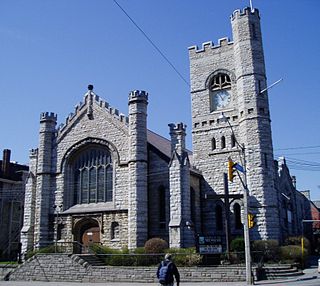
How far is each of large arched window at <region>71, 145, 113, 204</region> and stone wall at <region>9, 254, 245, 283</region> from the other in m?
6.94

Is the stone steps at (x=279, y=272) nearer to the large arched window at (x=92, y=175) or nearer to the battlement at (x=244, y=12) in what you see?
the large arched window at (x=92, y=175)

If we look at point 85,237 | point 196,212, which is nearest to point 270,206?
point 196,212

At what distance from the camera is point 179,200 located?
28016 millimetres

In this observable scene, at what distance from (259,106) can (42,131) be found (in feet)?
58.0

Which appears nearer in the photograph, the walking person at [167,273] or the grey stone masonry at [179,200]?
the walking person at [167,273]

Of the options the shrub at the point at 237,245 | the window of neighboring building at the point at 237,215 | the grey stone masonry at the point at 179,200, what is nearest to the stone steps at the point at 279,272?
the shrub at the point at 237,245

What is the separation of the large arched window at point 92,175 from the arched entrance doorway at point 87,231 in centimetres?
165

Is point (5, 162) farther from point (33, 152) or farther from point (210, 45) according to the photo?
point (210, 45)

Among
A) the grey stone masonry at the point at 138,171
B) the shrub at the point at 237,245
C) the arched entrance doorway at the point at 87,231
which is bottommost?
the shrub at the point at 237,245

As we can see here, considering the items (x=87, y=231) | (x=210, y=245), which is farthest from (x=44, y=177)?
(x=210, y=245)

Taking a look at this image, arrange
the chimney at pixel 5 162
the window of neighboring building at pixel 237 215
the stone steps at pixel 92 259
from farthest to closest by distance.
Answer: the chimney at pixel 5 162
the window of neighboring building at pixel 237 215
the stone steps at pixel 92 259

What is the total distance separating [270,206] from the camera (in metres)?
28.8

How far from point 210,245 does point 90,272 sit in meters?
7.28

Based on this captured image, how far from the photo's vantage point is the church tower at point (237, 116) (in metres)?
29.3
